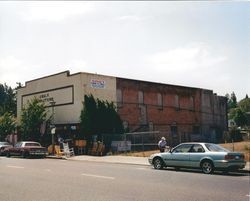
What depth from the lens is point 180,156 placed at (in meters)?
18.8

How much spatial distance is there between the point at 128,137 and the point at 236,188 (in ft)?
82.6

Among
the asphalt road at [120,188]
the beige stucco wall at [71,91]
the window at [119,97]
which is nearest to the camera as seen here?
the asphalt road at [120,188]

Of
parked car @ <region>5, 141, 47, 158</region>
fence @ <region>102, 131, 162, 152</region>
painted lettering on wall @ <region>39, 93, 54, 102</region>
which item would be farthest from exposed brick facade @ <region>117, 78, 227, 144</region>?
parked car @ <region>5, 141, 47, 158</region>

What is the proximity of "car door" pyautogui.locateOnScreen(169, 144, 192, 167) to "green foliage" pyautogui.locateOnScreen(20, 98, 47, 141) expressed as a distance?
2214cm

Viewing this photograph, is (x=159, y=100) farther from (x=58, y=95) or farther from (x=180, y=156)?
(x=180, y=156)

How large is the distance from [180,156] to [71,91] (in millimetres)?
20883

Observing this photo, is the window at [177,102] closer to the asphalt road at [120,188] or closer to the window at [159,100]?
the window at [159,100]

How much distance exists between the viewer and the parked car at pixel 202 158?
17.1 meters

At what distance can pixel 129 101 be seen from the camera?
41.1 meters

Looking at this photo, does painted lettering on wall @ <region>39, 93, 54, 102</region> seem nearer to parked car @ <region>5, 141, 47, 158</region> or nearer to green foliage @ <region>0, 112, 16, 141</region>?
green foliage @ <region>0, 112, 16, 141</region>

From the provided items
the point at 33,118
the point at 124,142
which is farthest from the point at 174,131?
the point at 33,118

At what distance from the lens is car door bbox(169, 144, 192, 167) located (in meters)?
18.5

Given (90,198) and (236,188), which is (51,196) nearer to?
(90,198)

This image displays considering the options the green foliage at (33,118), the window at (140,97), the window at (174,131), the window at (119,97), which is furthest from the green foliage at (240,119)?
the green foliage at (33,118)
